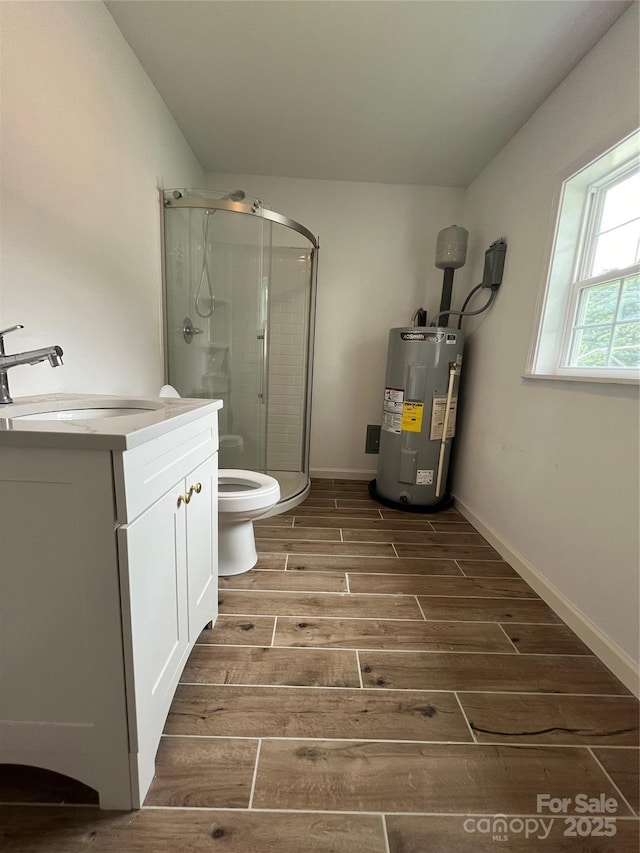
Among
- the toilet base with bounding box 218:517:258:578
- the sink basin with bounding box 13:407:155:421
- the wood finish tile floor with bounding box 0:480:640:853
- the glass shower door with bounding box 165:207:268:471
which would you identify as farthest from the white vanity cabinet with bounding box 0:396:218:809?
the glass shower door with bounding box 165:207:268:471

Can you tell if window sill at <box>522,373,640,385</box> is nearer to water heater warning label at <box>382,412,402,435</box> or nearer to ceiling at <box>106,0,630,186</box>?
water heater warning label at <box>382,412,402,435</box>

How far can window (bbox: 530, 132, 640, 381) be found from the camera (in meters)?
1.31

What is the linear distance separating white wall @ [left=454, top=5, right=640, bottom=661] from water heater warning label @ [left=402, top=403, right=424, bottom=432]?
14.7 inches

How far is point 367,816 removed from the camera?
76 cm

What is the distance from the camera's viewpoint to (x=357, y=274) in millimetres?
2611

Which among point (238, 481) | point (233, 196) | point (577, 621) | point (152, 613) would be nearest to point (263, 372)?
point (238, 481)

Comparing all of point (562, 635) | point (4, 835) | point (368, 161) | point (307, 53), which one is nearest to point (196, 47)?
point (307, 53)

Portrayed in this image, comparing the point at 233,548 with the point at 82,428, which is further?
the point at 233,548

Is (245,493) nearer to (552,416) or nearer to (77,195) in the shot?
(77,195)

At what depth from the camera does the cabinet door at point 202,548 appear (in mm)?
975

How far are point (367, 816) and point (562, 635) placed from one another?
1.00 metres

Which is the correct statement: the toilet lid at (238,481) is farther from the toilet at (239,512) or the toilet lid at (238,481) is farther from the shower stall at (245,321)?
the shower stall at (245,321)

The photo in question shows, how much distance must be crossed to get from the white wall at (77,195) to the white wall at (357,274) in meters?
1.10

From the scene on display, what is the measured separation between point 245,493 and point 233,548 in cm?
30
